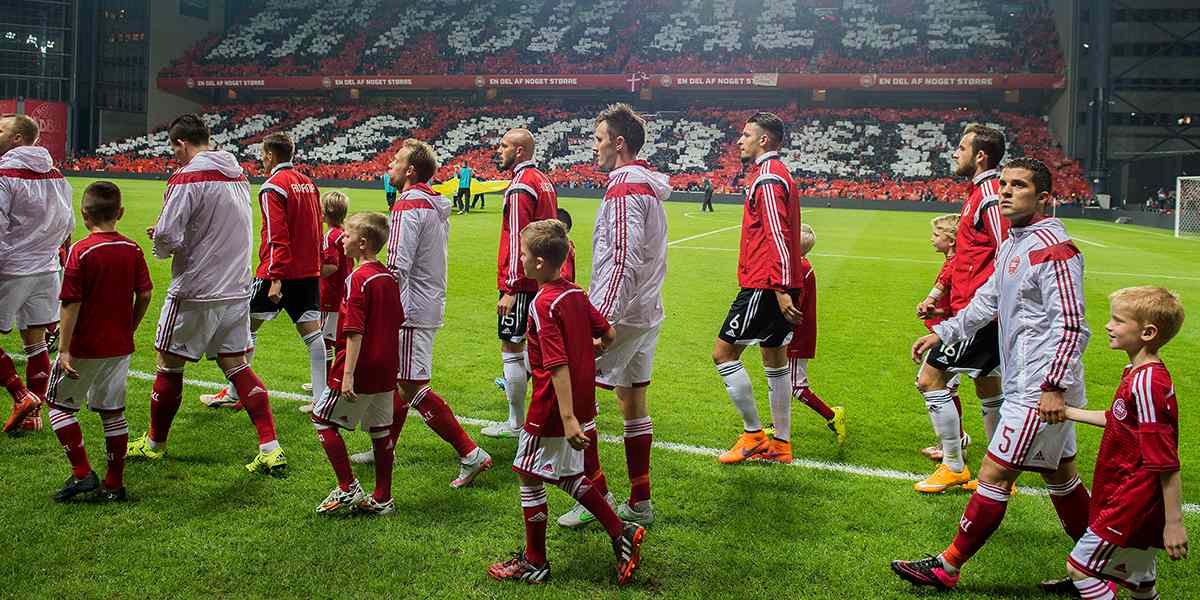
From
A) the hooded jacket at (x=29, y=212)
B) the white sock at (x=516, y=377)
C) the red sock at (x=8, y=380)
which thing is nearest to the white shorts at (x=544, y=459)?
the white sock at (x=516, y=377)

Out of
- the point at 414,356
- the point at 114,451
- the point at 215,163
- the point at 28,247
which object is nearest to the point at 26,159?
the point at 28,247

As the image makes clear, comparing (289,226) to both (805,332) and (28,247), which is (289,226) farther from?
(805,332)

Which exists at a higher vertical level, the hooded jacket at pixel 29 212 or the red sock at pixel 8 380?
the hooded jacket at pixel 29 212

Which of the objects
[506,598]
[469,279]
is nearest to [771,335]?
[506,598]

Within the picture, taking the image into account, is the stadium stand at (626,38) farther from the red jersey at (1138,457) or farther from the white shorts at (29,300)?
the red jersey at (1138,457)

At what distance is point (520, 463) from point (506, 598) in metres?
0.58

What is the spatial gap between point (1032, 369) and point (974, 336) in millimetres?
1263

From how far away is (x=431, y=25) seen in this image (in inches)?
2574

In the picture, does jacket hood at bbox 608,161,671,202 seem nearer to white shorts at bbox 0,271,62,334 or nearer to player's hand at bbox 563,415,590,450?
player's hand at bbox 563,415,590,450

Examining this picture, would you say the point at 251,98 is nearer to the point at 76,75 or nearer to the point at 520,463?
the point at 76,75

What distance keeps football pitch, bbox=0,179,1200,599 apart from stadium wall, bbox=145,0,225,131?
5994 centimetres

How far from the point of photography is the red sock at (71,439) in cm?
486

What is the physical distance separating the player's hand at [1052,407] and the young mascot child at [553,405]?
1.81 m

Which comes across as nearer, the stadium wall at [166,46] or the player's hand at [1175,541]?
the player's hand at [1175,541]
